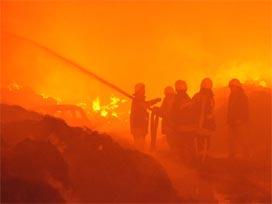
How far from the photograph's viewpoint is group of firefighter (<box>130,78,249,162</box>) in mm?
14508

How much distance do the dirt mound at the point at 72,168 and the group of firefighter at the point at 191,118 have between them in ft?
8.96

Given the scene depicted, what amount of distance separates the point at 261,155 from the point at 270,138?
165 cm

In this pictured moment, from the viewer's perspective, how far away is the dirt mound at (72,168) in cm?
979

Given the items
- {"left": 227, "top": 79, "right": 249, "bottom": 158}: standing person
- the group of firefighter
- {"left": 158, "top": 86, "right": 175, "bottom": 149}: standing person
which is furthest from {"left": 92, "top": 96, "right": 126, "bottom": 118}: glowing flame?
{"left": 227, "top": 79, "right": 249, "bottom": 158}: standing person

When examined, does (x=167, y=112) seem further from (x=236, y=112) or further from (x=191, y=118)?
(x=236, y=112)

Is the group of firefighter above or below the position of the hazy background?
below

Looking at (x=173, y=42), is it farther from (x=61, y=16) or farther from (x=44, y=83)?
(x=44, y=83)

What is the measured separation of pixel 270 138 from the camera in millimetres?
17812

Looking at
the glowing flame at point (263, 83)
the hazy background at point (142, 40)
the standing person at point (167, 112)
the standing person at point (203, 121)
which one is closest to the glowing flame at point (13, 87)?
the hazy background at point (142, 40)

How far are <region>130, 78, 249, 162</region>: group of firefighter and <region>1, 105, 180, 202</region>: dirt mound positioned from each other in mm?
2732

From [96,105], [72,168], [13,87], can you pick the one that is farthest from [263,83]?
[72,168]

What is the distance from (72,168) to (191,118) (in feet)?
16.1

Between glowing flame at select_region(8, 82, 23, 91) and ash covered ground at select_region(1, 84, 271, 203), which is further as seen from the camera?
glowing flame at select_region(8, 82, 23, 91)

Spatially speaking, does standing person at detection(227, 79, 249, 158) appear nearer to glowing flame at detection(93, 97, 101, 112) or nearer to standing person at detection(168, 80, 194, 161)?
standing person at detection(168, 80, 194, 161)
